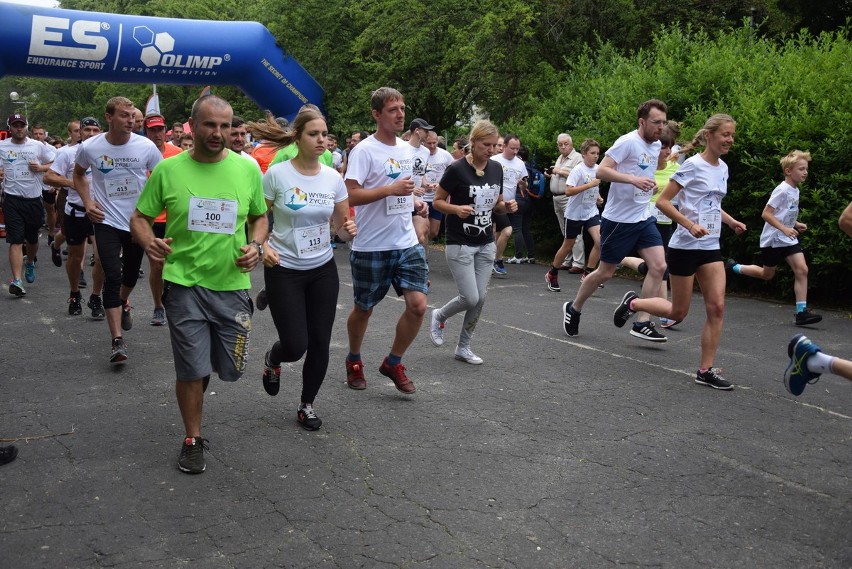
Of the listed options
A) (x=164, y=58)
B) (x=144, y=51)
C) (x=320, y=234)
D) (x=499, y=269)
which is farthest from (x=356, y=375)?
(x=164, y=58)

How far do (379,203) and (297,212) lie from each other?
1012 mm

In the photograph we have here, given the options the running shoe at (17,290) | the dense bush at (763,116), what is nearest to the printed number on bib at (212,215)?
the running shoe at (17,290)

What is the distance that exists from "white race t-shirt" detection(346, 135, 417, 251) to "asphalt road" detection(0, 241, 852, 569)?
1.07m

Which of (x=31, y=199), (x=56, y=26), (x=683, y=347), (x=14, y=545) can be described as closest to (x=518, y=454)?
(x=14, y=545)

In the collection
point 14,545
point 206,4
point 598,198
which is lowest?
point 14,545

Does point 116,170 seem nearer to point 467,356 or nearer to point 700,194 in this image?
point 467,356

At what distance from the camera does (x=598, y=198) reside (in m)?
12.5

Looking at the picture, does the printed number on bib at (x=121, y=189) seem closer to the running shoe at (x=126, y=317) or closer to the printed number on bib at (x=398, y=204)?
the running shoe at (x=126, y=317)

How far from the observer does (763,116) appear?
1127 cm

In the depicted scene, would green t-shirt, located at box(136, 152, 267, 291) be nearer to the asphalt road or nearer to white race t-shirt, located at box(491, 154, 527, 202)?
the asphalt road

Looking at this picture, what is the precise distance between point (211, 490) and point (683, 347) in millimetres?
5003

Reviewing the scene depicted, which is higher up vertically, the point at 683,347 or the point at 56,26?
the point at 56,26

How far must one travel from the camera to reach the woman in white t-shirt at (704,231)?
671 centimetres

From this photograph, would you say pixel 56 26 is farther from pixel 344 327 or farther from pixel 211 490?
pixel 211 490
